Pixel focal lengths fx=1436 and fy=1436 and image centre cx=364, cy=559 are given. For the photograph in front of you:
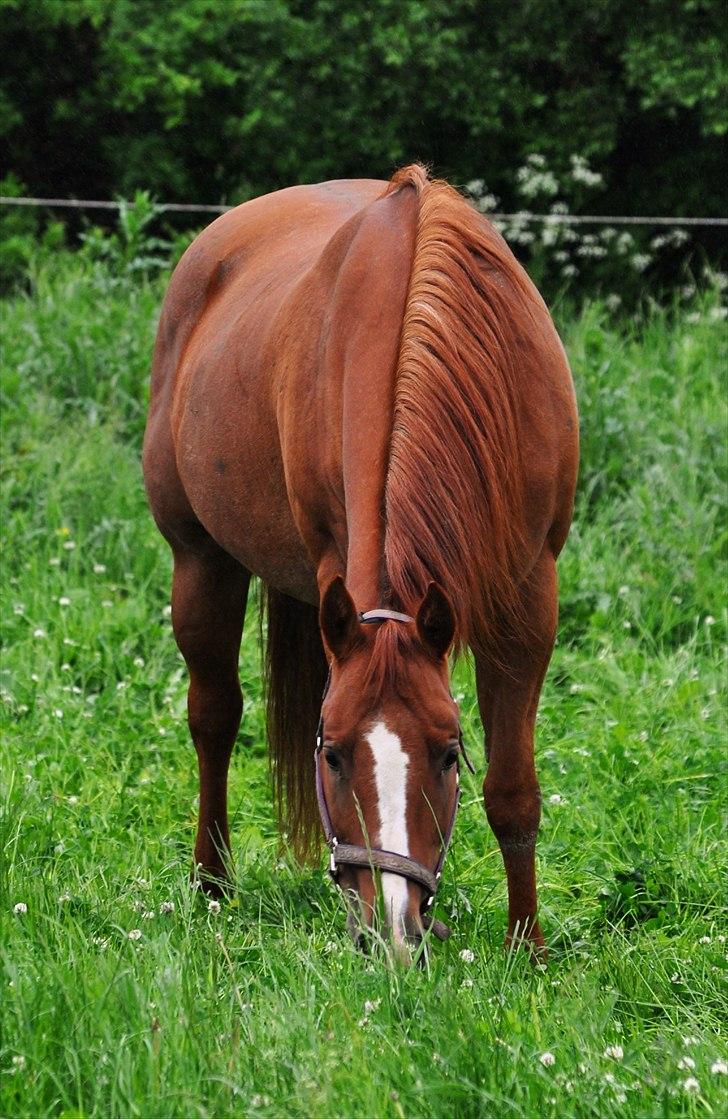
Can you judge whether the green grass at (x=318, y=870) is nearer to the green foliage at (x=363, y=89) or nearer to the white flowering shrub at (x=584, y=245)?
the white flowering shrub at (x=584, y=245)

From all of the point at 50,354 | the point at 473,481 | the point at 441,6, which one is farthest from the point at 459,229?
the point at 441,6

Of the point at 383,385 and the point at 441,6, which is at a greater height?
the point at 441,6

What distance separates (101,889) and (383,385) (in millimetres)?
1378

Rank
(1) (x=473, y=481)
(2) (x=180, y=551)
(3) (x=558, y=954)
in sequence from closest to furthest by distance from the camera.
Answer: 1. (1) (x=473, y=481)
2. (3) (x=558, y=954)
3. (2) (x=180, y=551)

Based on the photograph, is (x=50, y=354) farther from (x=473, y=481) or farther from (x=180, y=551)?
(x=473, y=481)

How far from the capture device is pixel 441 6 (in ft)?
31.1

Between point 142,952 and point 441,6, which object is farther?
point 441,6

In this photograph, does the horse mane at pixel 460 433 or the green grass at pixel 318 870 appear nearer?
the green grass at pixel 318 870

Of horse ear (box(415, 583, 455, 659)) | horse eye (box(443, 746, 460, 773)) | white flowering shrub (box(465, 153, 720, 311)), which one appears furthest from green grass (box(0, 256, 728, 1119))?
white flowering shrub (box(465, 153, 720, 311))

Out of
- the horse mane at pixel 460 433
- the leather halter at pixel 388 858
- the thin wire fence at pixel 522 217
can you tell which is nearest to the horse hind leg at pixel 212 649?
the horse mane at pixel 460 433

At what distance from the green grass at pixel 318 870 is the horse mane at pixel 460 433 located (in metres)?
0.40

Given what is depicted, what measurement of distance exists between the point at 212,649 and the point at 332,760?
172cm

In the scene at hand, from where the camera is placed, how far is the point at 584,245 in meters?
9.50

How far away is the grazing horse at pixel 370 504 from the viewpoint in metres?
2.48
